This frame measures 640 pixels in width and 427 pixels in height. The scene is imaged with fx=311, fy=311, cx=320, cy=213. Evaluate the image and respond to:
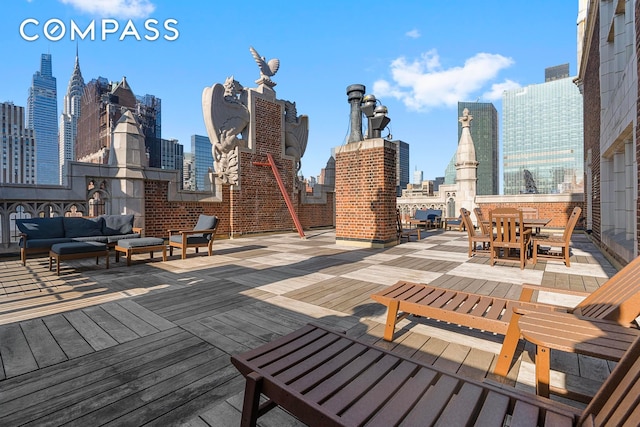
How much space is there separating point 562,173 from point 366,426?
5292 inches

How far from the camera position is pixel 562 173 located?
106 meters

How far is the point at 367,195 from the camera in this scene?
27.1ft

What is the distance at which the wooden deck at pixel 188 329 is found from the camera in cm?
178

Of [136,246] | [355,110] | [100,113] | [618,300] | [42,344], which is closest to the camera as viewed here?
[618,300]

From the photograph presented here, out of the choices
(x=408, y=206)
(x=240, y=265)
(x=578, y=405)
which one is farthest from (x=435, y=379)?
(x=408, y=206)

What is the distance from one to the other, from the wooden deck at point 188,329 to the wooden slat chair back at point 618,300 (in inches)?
17.6

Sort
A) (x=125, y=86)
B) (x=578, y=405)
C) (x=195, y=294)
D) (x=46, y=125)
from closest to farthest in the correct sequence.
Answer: (x=578, y=405) → (x=195, y=294) → (x=125, y=86) → (x=46, y=125)

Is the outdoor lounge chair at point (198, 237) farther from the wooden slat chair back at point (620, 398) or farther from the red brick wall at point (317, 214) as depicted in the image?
the wooden slat chair back at point (620, 398)

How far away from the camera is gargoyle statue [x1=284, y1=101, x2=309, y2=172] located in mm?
12766

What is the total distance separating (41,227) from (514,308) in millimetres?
7672

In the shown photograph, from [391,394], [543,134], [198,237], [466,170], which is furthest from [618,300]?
[543,134]

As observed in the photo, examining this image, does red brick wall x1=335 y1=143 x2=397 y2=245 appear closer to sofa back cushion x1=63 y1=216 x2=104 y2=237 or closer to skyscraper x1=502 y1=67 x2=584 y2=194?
sofa back cushion x1=63 y1=216 x2=104 y2=237

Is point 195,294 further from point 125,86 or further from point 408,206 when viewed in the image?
point 125,86

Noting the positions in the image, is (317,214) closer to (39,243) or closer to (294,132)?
(294,132)
